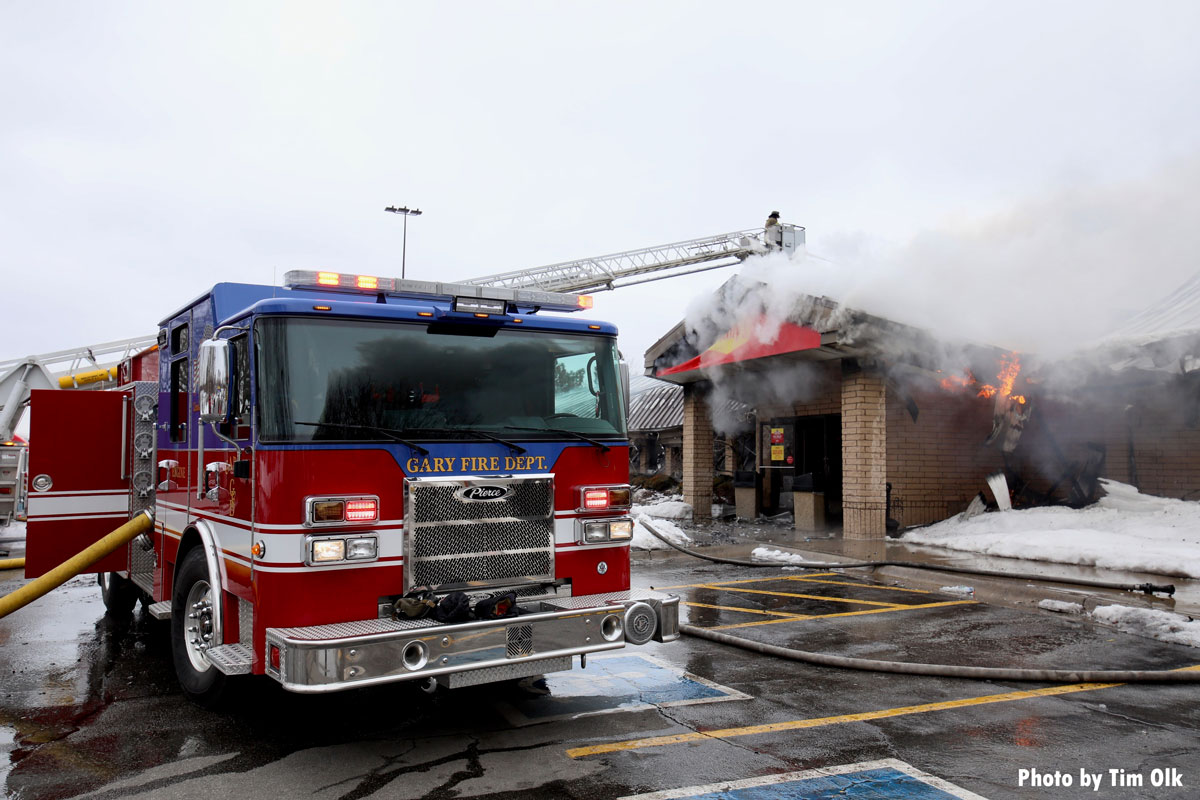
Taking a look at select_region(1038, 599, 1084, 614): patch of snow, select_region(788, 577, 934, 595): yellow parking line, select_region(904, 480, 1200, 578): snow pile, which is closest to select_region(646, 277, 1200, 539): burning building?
select_region(904, 480, 1200, 578): snow pile

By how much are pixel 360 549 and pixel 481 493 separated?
0.74 metres

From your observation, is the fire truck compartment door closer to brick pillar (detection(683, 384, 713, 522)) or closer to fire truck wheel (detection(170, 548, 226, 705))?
fire truck wheel (detection(170, 548, 226, 705))

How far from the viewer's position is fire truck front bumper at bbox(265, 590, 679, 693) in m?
4.19

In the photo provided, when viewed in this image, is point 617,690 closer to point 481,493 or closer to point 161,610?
point 481,493

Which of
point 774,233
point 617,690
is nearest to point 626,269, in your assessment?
point 774,233

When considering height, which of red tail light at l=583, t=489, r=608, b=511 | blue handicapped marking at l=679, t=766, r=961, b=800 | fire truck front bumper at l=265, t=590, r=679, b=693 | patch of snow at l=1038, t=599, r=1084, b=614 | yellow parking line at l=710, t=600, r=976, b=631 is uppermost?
red tail light at l=583, t=489, r=608, b=511

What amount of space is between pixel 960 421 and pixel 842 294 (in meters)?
4.16

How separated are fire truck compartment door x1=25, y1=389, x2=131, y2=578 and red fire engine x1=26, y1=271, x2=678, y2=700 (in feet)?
6.45

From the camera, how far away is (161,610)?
6.27 m

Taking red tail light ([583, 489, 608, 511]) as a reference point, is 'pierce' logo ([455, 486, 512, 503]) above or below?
above

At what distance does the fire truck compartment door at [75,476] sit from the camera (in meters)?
7.48

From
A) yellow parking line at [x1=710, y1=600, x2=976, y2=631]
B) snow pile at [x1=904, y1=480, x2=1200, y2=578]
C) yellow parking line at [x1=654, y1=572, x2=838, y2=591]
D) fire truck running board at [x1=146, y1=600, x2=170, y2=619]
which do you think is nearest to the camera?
fire truck running board at [x1=146, y1=600, x2=170, y2=619]

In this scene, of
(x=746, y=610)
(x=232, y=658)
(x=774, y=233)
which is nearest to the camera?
(x=232, y=658)

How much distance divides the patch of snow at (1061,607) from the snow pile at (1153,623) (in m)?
0.19
